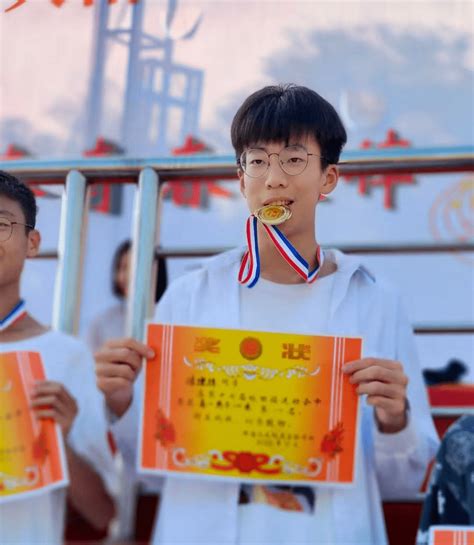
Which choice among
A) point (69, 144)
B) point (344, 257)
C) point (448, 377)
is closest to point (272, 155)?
point (344, 257)

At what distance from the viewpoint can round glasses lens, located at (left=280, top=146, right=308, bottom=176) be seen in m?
1.08

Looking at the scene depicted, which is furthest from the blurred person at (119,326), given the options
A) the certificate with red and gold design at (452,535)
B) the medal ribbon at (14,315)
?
the certificate with red and gold design at (452,535)

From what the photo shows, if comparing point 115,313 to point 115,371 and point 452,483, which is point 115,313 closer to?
point 115,371

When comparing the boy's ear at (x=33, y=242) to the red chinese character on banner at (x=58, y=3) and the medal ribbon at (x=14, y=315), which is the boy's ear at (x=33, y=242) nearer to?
the medal ribbon at (x=14, y=315)

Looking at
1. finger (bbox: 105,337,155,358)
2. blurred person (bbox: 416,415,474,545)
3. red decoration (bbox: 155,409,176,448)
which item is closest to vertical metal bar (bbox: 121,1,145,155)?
finger (bbox: 105,337,155,358)

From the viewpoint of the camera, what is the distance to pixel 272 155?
3.54 ft

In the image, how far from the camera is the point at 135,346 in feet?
3.69

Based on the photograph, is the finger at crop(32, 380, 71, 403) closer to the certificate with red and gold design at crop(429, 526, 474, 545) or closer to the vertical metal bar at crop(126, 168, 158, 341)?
the vertical metal bar at crop(126, 168, 158, 341)

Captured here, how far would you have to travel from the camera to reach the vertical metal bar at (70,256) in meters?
1.36

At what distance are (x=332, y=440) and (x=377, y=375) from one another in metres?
0.10

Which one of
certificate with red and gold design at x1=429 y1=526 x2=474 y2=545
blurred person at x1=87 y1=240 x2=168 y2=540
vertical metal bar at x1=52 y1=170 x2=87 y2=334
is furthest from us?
blurred person at x1=87 y1=240 x2=168 y2=540

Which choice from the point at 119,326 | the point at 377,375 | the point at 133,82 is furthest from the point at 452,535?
the point at 119,326

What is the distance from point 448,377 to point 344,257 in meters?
2.02

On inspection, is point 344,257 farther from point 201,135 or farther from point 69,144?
point 69,144
